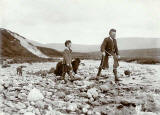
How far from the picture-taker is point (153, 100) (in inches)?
334

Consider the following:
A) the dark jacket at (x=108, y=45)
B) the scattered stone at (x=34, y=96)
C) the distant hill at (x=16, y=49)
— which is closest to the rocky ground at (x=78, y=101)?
the scattered stone at (x=34, y=96)

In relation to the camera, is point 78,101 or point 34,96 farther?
point 78,101

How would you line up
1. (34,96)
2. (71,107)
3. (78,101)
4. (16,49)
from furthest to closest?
(16,49)
(78,101)
(34,96)
(71,107)

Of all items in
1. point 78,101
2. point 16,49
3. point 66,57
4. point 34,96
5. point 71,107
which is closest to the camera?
point 71,107

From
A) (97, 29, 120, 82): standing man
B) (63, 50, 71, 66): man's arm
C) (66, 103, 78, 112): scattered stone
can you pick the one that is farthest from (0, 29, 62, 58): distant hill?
(66, 103, 78, 112): scattered stone

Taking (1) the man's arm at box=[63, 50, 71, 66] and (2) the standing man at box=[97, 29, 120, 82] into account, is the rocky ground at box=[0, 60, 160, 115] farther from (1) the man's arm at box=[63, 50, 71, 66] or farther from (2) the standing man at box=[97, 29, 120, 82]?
(1) the man's arm at box=[63, 50, 71, 66]

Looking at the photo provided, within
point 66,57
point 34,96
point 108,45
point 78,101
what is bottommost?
point 78,101

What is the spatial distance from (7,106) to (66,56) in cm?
519

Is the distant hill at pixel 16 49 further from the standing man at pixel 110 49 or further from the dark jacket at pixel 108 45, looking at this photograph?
the dark jacket at pixel 108 45

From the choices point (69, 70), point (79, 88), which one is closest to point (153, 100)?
point (79, 88)

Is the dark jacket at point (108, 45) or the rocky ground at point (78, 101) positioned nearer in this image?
the rocky ground at point (78, 101)

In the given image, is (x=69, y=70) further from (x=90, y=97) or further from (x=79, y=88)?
(x=90, y=97)

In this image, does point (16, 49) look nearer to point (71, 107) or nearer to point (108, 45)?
point (108, 45)

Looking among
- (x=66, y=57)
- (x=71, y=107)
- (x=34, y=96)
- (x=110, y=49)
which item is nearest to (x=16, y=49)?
(x=66, y=57)
